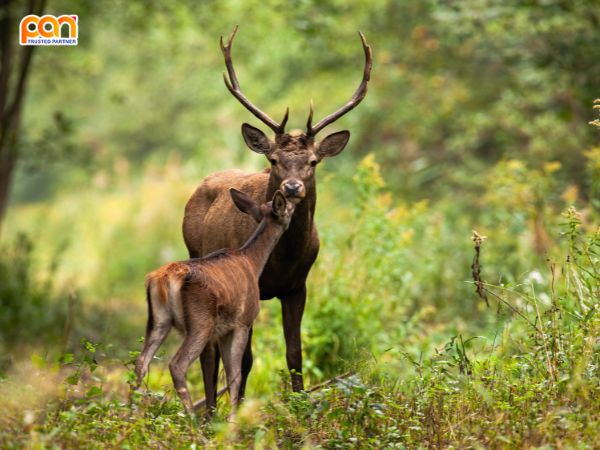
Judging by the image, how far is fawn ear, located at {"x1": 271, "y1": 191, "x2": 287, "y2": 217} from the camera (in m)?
6.56

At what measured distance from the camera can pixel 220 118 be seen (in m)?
23.5

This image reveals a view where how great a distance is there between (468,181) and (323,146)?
8893 mm

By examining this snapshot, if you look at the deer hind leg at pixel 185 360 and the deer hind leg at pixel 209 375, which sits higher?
the deer hind leg at pixel 185 360

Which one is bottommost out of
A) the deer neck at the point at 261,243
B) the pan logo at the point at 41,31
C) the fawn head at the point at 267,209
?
the deer neck at the point at 261,243

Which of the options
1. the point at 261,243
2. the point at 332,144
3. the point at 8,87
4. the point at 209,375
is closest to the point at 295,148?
the point at 332,144

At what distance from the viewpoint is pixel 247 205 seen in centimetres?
672

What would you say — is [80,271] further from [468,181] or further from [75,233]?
[468,181]

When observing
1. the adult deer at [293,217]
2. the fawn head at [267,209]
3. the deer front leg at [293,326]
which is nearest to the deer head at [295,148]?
the adult deer at [293,217]

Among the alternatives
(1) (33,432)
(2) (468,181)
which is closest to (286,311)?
(1) (33,432)

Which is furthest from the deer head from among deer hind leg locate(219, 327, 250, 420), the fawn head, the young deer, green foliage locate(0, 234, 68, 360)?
green foliage locate(0, 234, 68, 360)

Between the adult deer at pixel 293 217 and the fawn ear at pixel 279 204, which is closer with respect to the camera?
the fawn ear at pixel 279 204

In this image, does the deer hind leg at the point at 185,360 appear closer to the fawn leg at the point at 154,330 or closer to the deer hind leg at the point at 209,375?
the fawn leg at the point at 154,330

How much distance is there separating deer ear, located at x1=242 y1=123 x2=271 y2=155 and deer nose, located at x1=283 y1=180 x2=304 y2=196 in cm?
64

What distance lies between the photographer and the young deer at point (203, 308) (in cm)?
575
